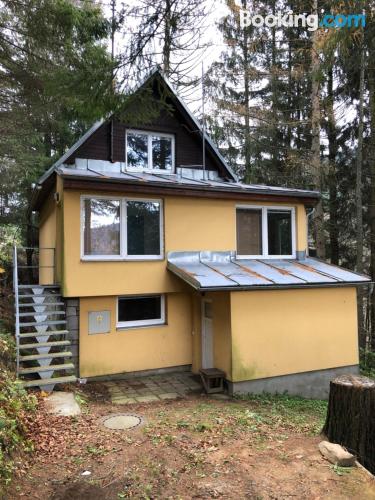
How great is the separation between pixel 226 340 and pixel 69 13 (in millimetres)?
7171

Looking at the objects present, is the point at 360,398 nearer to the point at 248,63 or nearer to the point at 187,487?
the point at 187,487

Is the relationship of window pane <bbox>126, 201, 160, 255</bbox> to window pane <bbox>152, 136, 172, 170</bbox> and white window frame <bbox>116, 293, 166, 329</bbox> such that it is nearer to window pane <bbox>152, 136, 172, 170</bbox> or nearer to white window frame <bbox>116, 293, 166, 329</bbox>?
white window frame <bbox>116, 293, 166, 329</bbox>

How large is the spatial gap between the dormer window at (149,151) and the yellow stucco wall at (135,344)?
384 centimetres

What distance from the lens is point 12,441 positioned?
445 centimetres

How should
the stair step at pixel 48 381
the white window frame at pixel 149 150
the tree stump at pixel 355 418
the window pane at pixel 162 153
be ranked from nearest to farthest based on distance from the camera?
the tree stump at pixel 355 418 → the stair step at pixel 48 381 → the white window frame at pixel 149 150 → the window pane at pixel 162 153

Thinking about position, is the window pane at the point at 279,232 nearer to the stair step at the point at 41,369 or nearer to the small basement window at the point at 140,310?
the small basement window at the point at 140,310

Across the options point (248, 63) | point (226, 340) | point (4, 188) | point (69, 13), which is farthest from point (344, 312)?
point (4, 188)

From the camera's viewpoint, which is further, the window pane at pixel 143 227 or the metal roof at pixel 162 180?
the window pane at pixel 143 227

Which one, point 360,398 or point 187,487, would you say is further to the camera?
point 360,398

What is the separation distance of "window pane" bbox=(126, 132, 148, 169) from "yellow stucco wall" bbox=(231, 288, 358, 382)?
4894mm

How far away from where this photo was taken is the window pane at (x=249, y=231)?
1068 centimetres

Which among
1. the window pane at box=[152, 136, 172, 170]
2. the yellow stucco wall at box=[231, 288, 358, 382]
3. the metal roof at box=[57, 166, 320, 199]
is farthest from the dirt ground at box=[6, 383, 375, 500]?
the window pane at box=[152, 136, 172, 170]

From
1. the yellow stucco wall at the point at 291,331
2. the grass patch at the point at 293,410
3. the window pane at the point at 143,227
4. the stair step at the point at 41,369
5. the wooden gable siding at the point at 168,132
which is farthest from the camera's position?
the wooden gable siding at the point at 168,132

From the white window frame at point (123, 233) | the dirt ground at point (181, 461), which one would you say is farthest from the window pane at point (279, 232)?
the dirt ground at point (181, 461)
